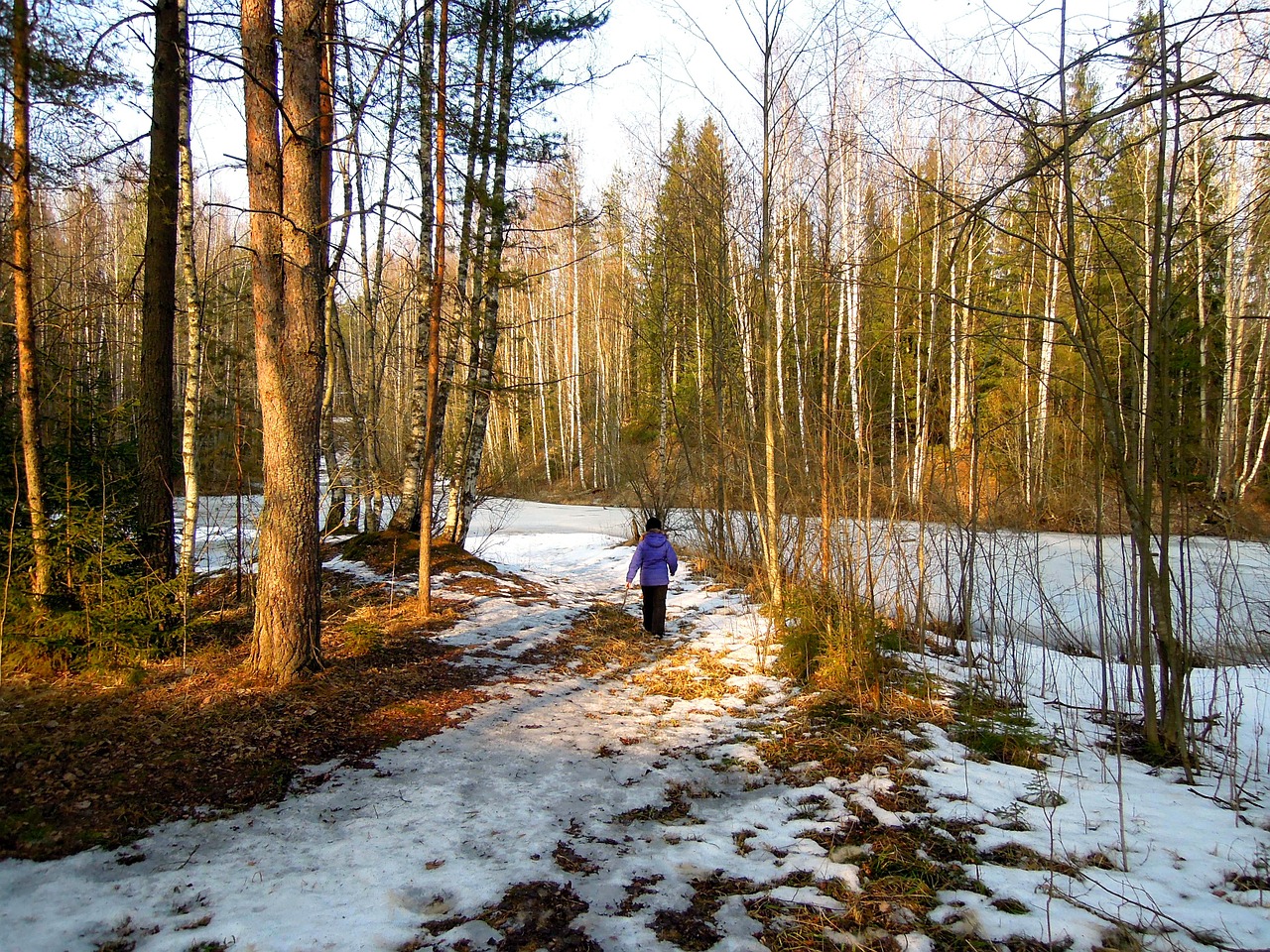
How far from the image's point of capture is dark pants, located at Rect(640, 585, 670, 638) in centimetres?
808

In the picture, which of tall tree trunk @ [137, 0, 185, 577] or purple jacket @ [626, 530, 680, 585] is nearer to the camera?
tall tree trunk @ [137, 0, 185, 577]

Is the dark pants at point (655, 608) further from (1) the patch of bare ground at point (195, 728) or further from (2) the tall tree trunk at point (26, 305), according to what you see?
(2) the tall tree trunk at point (26, 305)

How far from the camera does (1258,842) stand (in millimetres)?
3514

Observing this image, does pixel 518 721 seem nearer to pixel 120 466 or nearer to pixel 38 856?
pixel 38 856

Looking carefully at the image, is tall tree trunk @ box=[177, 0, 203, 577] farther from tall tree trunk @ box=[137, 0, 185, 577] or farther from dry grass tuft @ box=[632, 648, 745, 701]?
dry grass tuft @ box=[632, 648, 745, 701]

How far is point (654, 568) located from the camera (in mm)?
8078

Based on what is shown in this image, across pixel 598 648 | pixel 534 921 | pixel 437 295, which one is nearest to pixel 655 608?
pixel 598 648

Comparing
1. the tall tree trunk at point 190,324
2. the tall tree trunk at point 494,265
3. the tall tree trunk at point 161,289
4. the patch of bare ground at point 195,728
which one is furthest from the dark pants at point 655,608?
the tall tree trunk at point 161,289

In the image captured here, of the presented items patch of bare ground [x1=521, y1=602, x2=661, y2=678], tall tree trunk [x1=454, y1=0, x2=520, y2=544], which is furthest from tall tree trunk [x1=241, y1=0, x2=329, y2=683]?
tall tree trunk [x1=454, y1=0, x2=520, y2=544]

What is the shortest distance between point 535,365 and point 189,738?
29.9m

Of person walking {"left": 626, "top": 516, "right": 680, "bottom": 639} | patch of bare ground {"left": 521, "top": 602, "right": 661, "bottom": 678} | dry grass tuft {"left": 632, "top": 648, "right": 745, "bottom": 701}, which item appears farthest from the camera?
person walking {"left": 626, "top": 516, "right": 680, "bottom": 639}

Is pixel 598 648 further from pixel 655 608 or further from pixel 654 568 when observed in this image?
pixel 654 568

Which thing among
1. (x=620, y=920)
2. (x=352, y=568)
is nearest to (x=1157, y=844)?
(x=620, y=920)

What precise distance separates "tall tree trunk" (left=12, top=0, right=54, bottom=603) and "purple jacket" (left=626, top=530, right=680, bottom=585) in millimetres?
5387
